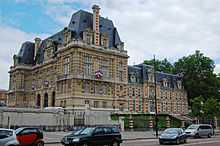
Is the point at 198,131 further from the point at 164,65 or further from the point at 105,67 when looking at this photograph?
the point at 164,65

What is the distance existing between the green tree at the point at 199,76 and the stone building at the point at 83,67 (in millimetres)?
27927

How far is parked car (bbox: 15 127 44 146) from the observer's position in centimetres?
2412

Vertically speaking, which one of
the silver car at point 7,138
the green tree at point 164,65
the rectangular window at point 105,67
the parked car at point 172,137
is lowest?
the parked car at point 172,137

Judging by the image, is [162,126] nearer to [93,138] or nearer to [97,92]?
[97,92]

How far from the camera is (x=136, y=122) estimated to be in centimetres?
5634

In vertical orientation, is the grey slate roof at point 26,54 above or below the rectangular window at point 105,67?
above

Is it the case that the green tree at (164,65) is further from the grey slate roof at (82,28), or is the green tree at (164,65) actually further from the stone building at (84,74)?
the grey slate roof at (82,28)

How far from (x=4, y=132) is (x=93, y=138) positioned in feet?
22.8

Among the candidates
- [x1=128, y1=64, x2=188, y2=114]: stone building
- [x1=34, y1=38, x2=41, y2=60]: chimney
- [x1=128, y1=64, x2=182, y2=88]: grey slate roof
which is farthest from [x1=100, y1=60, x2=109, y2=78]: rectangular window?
[x1=34, y1=38, x2=41, y2=60]: chimney

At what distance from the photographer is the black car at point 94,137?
2261 cm

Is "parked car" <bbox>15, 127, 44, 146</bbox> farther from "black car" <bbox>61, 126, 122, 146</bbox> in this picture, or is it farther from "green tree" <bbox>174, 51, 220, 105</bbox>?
"green tree" <bbox>174, 51, 220, 105</bbox>

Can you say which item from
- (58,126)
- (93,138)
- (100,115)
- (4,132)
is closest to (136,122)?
(100,115)

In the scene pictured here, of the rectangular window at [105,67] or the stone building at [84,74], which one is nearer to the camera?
the stone building at [84,74]

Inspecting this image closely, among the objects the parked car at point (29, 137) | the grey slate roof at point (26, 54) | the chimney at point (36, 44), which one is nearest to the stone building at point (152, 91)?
the chimney at point (36, 44)
